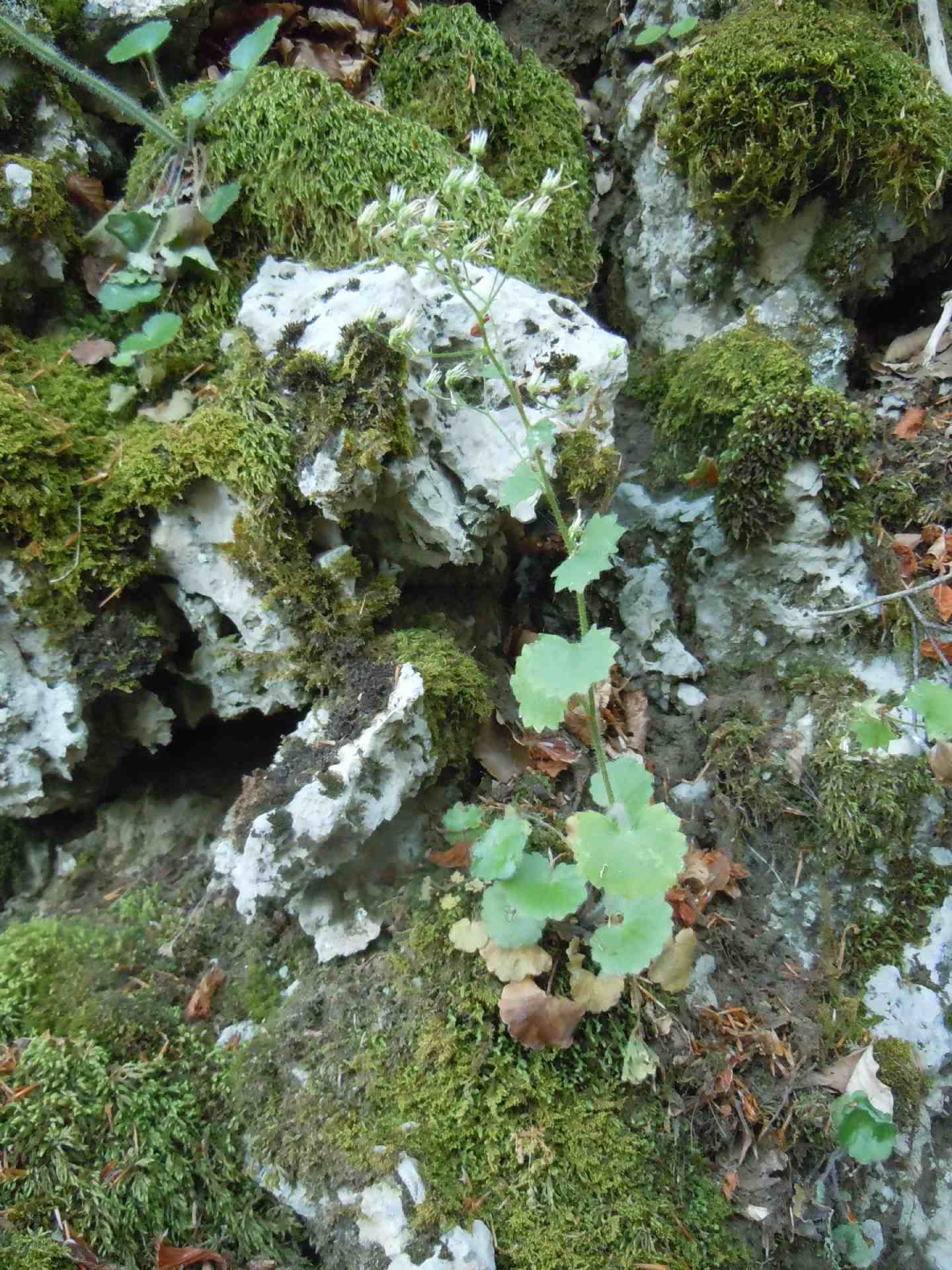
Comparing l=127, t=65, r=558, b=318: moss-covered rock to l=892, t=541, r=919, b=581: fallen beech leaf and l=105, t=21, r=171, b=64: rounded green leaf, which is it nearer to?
l=105, t=21, r=171, b=64: rounded green leaf

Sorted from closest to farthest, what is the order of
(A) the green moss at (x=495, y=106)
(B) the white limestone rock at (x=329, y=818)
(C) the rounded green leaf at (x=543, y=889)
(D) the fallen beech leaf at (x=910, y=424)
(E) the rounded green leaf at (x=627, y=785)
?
(C) the rounded green leaf at (x=543, y=889) < (E) the rounded green leaf at (x=627, y=785) < (B) the white limestone rock at (x=329, y=818) < (D) the fallen beech leaf at (x=910, y=424) < (A) the green moss at (x=495, y=106)

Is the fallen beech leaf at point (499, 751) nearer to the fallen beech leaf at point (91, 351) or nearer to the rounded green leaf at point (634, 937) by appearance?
the rounded green leaf at point (634, 937)

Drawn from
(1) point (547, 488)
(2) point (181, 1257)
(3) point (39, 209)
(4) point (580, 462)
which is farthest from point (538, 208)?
(2) point (181, 1257)

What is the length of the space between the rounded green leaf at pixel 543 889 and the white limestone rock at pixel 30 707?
1405 millimetres

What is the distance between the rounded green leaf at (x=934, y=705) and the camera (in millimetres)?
2051

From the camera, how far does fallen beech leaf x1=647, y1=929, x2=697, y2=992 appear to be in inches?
77.6

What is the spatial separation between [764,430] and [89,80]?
8.15 feet

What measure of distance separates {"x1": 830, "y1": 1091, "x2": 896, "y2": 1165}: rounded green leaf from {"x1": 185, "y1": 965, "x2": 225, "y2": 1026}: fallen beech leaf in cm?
168

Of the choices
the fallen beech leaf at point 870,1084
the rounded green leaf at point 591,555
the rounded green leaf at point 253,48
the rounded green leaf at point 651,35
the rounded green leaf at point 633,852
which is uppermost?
the rounded green leaf at point 253,48

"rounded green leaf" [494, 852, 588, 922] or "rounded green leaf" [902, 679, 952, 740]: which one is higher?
"rounded green leaf" [494, 852, 588, 922]

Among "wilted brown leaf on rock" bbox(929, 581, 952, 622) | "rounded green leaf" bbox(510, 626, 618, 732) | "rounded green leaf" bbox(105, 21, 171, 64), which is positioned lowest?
"wilted brown leaf on rock" bbox(929, 581, 952, 622)

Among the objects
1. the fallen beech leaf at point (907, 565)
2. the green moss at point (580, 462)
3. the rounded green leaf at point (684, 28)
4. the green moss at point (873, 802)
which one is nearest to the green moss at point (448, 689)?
the green moss at point (580, 462)

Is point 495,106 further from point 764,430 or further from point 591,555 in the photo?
point 591,555

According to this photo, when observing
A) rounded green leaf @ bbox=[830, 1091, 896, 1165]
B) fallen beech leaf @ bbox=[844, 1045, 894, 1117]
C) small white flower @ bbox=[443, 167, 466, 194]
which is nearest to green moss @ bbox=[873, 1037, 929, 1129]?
fallen beech leaf @ bbox=[844, 1045, 894, 1117]
